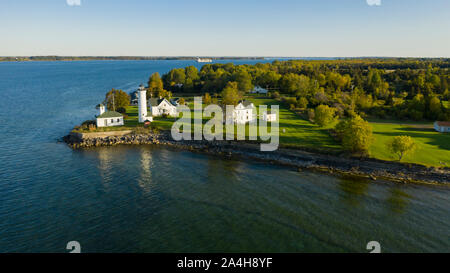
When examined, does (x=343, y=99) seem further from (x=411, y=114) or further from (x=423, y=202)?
(x=423, y=202)

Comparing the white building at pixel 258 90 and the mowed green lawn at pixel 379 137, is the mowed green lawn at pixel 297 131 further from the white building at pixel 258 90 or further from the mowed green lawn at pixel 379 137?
the white building at pixel 258 90

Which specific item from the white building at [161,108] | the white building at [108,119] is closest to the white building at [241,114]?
the white building at [161,108]

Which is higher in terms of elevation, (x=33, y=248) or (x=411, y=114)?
(x=411, y=114)

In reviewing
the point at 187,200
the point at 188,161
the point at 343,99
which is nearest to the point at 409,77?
the point at 343,99

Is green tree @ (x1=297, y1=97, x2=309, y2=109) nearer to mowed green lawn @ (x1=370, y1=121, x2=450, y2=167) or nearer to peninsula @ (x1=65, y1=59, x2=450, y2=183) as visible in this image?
peninsula @ (x1=65, y1=59, x2=450, y2=183)

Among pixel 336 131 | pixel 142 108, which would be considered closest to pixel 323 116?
pixel 336 131

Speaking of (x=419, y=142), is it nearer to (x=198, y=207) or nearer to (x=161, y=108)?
(x=198, y=207)
